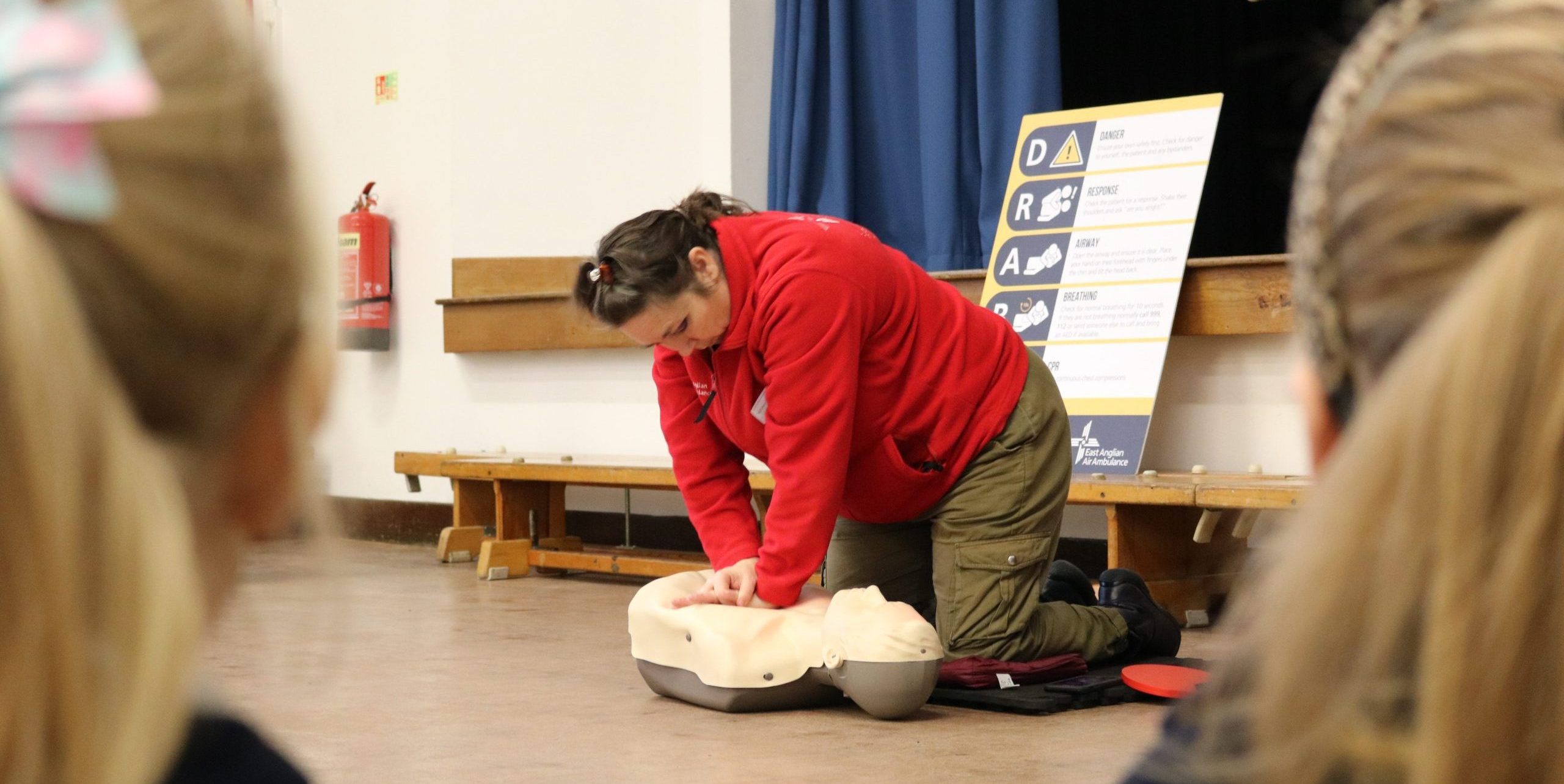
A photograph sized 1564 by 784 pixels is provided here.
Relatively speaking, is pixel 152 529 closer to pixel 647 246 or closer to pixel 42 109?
pixel 42 109

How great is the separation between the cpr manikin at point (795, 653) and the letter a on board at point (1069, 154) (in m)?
1.57

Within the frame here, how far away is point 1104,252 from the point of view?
354 centimetres

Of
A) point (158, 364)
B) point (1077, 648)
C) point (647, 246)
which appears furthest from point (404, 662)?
point (158, 364)

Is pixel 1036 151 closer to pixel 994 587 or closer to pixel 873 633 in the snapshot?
pixel 994 587

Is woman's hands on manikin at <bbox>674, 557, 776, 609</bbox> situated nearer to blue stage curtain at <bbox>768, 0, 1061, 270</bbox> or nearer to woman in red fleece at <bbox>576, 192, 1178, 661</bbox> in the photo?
woman in red fleece at <bbox>576, 192, 1178, 661</bbox>

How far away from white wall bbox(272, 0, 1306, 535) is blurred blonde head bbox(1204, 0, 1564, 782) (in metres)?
3.38

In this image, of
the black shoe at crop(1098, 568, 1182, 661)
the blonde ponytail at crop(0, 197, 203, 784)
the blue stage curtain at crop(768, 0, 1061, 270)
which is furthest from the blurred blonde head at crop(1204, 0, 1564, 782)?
the blue stage curtain at crop(768, 0, 1061, 270)

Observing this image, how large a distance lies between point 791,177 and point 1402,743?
12.8 ft

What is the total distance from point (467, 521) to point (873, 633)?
255 centimetres

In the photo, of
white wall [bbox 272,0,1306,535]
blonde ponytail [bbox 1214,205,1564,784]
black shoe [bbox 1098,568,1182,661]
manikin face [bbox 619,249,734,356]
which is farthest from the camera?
white wall [bbox 272,0,1306,535]

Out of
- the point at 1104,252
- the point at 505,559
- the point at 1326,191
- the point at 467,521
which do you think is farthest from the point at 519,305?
the point at 1326,191

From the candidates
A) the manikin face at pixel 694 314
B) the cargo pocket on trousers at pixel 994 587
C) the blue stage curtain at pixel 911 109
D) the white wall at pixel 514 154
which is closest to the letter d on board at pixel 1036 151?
the blue stage curtain at pixel 911 109

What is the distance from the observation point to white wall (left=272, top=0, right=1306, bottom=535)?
4.49 metres

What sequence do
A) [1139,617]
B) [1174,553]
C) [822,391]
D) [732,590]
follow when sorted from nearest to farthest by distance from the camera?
1. [822,391]
2. [732,590]
3. [1139,617]
4. [1174,553]
